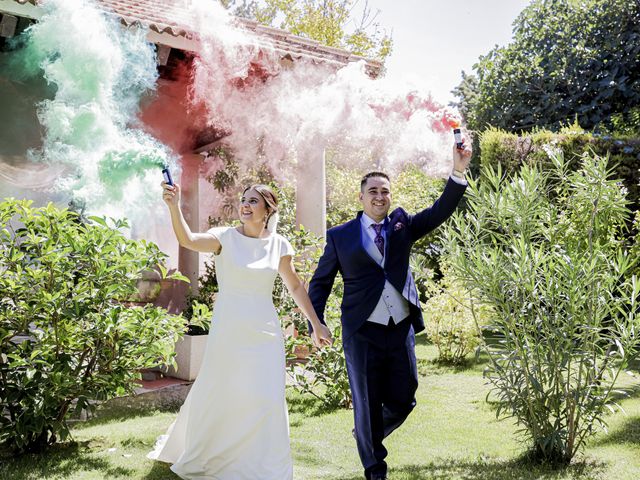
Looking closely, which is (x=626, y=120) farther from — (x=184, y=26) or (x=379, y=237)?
(x=379, y=237)

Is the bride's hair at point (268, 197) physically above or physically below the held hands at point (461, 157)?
below

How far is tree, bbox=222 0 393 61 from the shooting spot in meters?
24.9

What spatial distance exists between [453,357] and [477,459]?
4578mm

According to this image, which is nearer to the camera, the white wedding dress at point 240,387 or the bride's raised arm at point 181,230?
the bride's raised arm at point 181,230

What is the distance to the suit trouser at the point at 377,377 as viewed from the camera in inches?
168

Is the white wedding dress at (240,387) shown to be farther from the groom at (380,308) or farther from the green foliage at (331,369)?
the green foliage at (331,369)

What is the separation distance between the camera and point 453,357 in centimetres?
948

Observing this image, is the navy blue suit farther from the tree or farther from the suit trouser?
the tree

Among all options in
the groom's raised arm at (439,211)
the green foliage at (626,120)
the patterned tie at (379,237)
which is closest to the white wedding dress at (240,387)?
the patterned tie at (379,237)

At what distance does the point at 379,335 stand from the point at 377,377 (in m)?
0.27

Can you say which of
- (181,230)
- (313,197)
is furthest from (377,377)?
(313,197)

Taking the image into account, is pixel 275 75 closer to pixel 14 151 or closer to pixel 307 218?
pixel 307 218

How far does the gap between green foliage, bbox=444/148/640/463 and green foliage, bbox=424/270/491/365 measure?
450cm

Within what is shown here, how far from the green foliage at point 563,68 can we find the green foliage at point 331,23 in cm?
576
